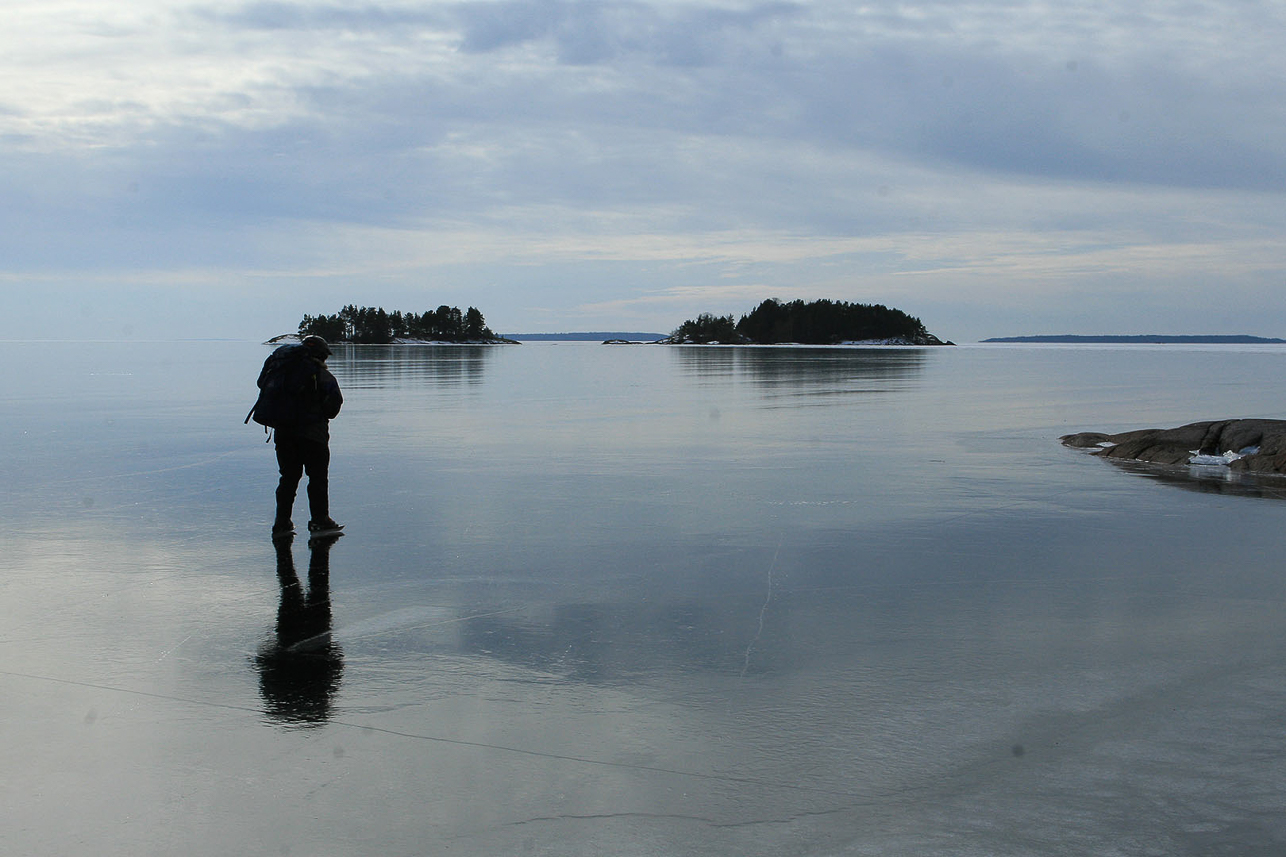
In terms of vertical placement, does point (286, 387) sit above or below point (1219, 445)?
above

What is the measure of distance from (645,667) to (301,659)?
189cm

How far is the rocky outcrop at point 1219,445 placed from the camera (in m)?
14.5

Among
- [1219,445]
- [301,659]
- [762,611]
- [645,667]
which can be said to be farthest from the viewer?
[1219,445]

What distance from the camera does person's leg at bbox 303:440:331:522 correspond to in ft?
31.6

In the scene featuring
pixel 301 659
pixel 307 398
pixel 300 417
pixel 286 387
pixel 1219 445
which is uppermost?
pixel 286 387

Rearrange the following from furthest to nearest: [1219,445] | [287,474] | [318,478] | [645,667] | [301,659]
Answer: [1219,445]
[318,478]
[287,474]
[301,659]
[645,667]

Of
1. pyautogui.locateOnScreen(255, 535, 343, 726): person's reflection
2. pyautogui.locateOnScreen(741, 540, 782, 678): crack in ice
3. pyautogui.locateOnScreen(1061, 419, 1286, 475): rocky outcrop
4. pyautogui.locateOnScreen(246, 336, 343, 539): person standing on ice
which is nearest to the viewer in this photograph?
pyautogui.locateOnScreen(255, 535, 343, 726): person's reflection

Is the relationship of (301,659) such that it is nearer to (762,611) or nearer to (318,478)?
(762,611)

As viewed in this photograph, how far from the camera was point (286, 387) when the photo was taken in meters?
9.63

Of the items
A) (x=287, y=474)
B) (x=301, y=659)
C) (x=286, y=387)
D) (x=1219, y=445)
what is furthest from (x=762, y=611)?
(x=1219, y=445)

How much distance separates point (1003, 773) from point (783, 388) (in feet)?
107

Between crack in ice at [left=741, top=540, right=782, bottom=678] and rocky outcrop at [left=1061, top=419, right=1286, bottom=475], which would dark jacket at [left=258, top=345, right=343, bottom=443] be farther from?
rocky outcrop at [left=1061, top=419, right=1286, bottom=475]

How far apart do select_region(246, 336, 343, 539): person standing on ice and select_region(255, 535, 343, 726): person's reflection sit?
172 centimetres

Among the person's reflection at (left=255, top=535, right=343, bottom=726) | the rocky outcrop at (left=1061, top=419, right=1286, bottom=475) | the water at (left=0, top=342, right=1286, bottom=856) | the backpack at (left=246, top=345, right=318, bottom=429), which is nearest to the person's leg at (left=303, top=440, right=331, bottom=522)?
the backpack at (left=246, top=345, right=318, bottom=429)
